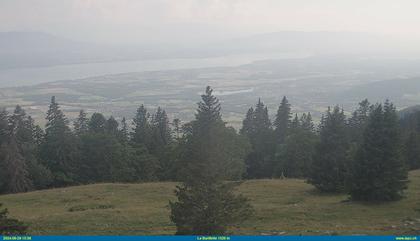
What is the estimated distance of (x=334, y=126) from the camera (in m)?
44.1

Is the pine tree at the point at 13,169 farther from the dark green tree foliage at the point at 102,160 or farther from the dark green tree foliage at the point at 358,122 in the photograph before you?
the dark green tree foliage at the point at 358,122

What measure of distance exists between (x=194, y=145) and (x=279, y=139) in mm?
63632

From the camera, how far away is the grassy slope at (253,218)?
28609 mm

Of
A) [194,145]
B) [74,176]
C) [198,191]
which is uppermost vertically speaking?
[194,145]

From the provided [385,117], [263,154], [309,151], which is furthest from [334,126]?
[263,154]

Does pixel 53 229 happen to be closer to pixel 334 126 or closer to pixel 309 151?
pixel 334 126

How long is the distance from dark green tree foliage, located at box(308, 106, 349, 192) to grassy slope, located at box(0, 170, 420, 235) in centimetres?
140

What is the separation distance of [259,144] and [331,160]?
134ft

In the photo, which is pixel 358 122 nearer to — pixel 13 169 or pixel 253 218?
pixel 13 169

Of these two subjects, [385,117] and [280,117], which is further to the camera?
[280,117]

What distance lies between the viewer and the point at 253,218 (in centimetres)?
3209

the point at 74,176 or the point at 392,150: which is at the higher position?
the point at 392,150

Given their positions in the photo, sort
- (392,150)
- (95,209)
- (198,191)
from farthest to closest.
Result: 1. (95,209)
2. (392,150)
3. (198,191)

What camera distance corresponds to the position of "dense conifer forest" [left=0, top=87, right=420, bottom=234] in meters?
20.1
